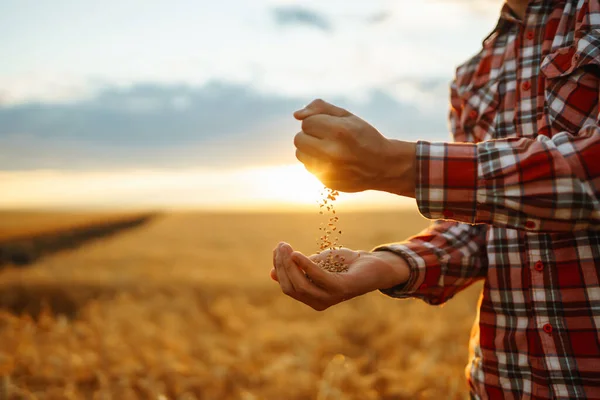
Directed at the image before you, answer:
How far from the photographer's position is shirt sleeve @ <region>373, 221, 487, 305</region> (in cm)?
160

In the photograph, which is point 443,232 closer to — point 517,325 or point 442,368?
point 517,325

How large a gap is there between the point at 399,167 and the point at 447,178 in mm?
101

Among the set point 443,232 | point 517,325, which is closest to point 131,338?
point 443,232

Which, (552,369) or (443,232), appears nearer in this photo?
(552,369)

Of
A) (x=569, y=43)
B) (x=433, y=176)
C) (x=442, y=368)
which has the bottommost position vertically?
(x=442, y=368)

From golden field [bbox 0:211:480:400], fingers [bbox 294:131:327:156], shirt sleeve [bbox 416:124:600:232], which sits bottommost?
golden field [bbox 0:211:480:400]

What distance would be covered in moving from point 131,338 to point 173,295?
→ 2078 millimetres

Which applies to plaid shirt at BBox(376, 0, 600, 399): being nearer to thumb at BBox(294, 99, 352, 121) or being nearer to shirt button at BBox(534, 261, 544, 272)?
shirt button at BBox(534, 261, 544, 272)

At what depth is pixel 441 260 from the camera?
1644 millimetres

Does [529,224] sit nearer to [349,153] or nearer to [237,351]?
[349,153]

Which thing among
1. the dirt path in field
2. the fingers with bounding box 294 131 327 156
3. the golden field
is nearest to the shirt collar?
the fingers with bounding box 294 131 327 156

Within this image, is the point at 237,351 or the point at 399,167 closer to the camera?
the point at 399,167

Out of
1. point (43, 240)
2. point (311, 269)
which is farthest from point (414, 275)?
point (43, 240)

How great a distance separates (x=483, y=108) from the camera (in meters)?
1.69
